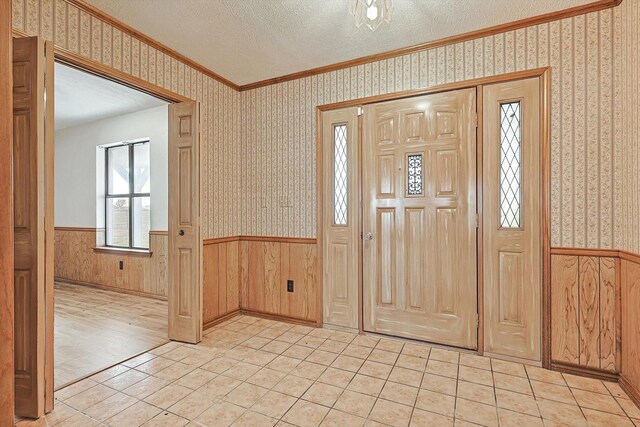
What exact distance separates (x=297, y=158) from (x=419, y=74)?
1410 mm

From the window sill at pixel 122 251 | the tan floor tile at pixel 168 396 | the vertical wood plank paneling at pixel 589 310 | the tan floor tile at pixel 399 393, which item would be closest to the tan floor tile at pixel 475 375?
the tan floor tile at pixel 399 393

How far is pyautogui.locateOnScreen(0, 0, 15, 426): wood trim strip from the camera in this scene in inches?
32.1

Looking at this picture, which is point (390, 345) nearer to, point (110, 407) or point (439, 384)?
point (439, 384)

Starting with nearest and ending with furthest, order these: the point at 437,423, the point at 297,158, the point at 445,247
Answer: the point at 437,423 → the point at 445,247 → the point at 297,158

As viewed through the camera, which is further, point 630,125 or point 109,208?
point 109,208

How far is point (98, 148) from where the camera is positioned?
200 inches

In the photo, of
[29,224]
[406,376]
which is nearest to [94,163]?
[29,224]

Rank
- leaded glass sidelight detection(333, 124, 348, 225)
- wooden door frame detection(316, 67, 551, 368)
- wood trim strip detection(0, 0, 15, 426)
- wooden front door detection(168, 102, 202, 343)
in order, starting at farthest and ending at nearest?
leaded glass sidelight detection(333, 124, 348, 225) < wooden front door detection(168, 102, 202, 343) < wooden door frame detection(316, 67, 551, 368) < wood trim strip detection(0, 0, 15, 426)

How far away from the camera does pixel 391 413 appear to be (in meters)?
1.87

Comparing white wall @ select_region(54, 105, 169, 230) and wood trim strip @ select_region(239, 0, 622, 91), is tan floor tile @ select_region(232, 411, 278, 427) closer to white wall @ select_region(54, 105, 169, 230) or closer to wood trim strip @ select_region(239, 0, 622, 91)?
wood trim strip @ select_region(239, 0, 622, 91)

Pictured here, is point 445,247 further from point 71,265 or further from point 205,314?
point 71,265

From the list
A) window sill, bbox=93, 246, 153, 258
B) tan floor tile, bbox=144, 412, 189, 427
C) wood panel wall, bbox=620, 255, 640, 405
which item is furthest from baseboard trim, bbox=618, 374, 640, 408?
window sill, bbox=93, 246, 153, 258

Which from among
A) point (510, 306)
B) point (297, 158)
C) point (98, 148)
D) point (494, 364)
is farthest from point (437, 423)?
point (98, 148)

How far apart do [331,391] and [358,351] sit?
669mm
